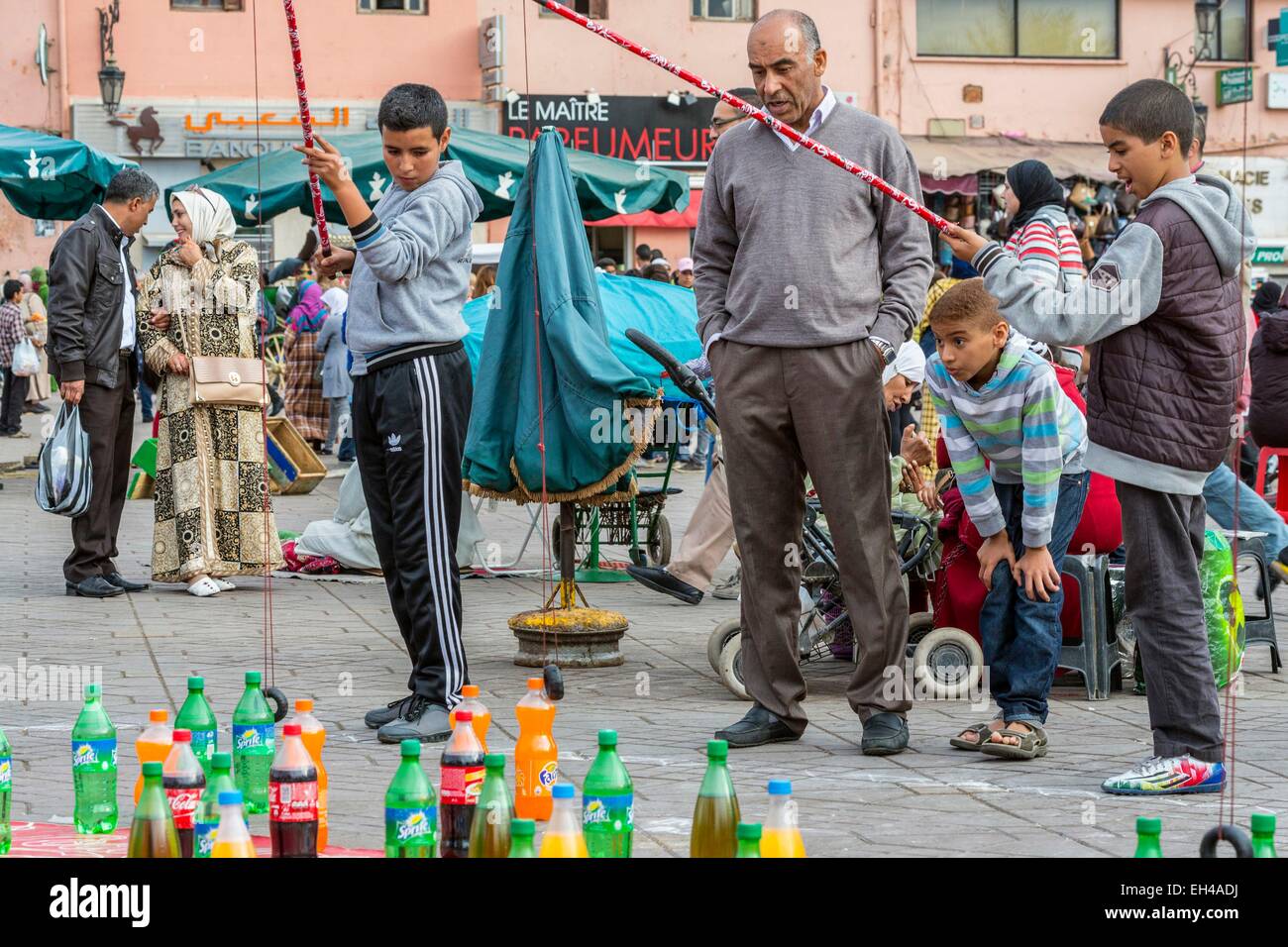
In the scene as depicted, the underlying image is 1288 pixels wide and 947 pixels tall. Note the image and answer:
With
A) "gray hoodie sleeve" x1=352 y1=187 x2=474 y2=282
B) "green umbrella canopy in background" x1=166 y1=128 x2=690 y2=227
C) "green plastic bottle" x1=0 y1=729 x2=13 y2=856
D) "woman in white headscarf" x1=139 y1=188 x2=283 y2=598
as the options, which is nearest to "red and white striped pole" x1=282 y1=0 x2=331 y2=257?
"gray hoodie sleeve" x1=352 y1=187 x2=474 y2=282

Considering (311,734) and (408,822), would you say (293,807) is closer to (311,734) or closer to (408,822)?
(408,822)

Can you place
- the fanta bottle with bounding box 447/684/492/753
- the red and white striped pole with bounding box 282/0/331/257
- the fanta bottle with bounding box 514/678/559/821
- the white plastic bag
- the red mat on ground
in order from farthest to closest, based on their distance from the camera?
the white plastic bag, the red and white striped pole with bounding box 282/0/331/257, the fanta bottle with bounding box 514/678/559/821, the fanta bottle with bounding box 447/684/492/753, the red mat on ground

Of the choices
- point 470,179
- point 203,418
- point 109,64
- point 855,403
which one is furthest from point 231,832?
point 109,64

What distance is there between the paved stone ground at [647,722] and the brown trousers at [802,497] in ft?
0.82

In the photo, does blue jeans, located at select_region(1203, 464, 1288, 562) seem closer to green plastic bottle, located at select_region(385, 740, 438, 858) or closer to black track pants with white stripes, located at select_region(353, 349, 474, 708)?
black track pants with white stripes, located at select_region(353, 349, 474, 708)

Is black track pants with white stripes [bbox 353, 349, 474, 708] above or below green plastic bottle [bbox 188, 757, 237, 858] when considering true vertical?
above

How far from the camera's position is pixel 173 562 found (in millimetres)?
9484

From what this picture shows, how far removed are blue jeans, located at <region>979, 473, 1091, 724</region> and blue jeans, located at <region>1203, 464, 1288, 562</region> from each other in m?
2.91

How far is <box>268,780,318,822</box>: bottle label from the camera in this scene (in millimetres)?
4008

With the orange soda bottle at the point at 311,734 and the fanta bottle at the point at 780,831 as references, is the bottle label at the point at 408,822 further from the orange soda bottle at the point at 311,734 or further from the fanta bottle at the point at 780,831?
the fanta bottle at the point at 780,831

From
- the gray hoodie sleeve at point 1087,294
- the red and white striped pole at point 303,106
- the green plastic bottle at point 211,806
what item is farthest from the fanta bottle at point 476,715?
the gray hoodie sleeve at point 1087,294

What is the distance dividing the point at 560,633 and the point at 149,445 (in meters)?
4.67

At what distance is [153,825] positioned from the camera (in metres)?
3.77

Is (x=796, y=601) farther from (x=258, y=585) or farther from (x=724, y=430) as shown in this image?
(x=258, y=585)
